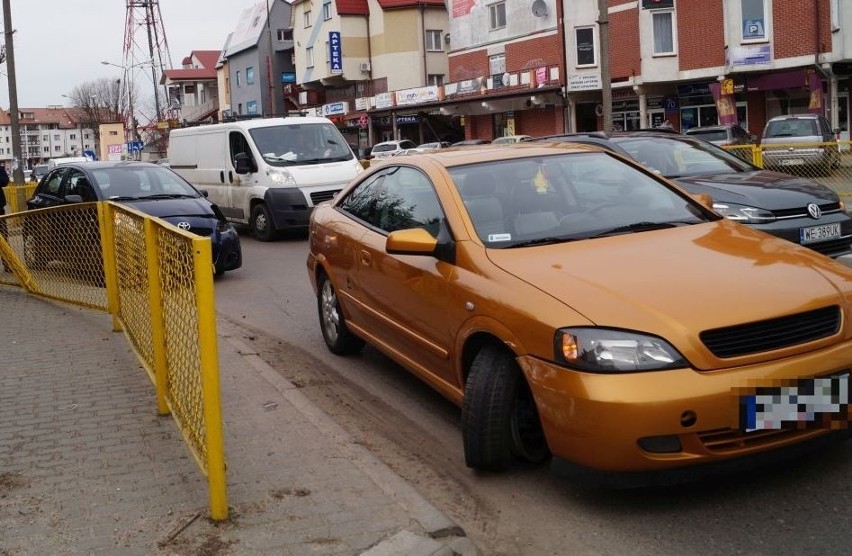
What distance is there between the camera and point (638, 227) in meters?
5.03

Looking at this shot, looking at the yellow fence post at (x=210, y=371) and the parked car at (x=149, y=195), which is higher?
the parked car at (x=149, y=195)

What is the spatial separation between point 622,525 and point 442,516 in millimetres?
784

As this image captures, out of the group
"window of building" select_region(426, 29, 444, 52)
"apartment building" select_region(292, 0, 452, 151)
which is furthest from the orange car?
"window of building" select_region(426, 29, 444, 52)

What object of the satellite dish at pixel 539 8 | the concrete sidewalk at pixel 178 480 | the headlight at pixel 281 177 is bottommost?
the concrete sidewalk at pixel 178 480

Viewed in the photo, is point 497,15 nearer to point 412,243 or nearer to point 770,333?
point 412,243

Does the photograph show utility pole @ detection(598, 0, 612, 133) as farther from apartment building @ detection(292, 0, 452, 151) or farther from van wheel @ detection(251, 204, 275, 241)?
apartment building @ detection(292, 0, 452, 151)

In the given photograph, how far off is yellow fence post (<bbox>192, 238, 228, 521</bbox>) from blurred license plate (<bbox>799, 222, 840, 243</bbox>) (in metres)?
6.54

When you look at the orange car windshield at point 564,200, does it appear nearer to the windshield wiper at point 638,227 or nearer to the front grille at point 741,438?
the windshield wiper at point 638,227

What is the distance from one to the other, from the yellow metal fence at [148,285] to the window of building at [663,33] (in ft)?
99.5

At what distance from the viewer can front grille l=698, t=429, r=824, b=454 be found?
3.77 meters

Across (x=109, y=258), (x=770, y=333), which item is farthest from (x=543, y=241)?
(x=109, y=258)

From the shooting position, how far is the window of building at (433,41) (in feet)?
171

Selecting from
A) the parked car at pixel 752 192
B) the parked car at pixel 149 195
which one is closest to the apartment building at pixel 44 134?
the parked car at pixel 149 195

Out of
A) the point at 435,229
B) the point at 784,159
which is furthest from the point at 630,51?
the point at 435,229
